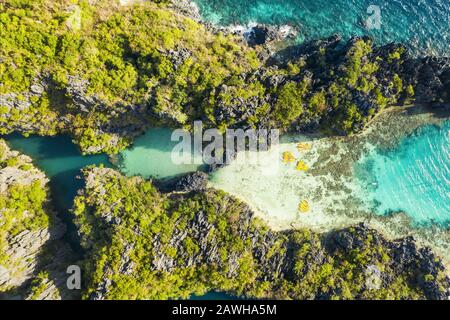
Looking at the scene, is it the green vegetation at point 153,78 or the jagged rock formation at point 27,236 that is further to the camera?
the jagged rock formation at point 27,236

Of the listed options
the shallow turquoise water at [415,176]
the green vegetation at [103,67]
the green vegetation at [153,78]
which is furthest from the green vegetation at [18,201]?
the shallow turquoise water at [415,176]

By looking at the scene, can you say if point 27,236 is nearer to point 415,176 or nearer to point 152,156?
point 152,156

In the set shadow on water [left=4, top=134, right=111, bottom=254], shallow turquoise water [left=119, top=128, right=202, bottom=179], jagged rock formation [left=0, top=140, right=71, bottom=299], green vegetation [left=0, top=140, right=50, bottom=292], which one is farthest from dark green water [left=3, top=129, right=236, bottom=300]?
shallow turquoise water [left=119, top=128, right=202, bottom=179]

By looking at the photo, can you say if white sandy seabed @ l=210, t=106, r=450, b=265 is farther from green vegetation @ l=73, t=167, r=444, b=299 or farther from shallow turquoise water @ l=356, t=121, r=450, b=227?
green vegetation @ l=73, t=167, r=444, b=299

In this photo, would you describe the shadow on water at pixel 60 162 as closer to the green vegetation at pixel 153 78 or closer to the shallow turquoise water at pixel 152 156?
the green vegetation at pixel 153 78

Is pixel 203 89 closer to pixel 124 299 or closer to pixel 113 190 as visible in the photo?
pixel 113 190

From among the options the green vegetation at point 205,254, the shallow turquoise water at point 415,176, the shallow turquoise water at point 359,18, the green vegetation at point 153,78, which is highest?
the shallow turquoise water at point 359,18
